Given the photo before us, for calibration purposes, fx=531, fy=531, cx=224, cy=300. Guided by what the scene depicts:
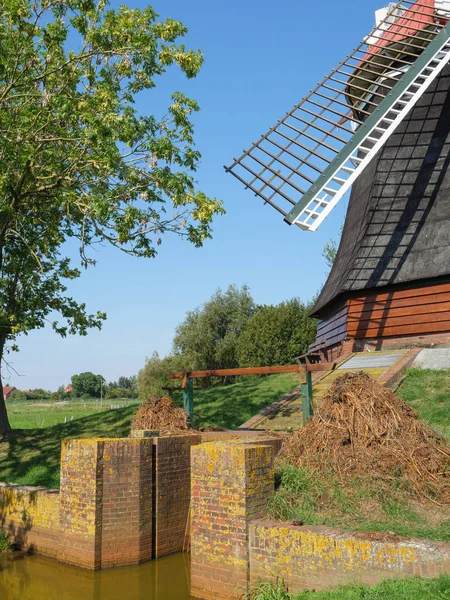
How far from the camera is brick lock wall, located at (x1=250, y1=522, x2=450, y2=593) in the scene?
528 cm

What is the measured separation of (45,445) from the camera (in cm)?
1534

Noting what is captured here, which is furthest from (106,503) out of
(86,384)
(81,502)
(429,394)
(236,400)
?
(86,384)

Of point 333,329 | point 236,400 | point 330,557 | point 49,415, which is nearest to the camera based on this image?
point 330,557

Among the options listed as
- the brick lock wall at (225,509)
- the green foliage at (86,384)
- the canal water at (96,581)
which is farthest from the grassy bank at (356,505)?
the green foliage at (86,384)

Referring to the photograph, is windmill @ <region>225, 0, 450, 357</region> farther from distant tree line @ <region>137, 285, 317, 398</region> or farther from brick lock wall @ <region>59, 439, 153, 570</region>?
distant tree line @ <region>137, 285, 317, 398</region>

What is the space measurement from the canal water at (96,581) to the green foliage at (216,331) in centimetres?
3893

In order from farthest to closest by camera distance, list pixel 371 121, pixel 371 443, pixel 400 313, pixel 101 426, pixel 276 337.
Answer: pixel 276 337 < pixel 101 426 < pixel 400 313 < pixel 371 121 < pixel 371 443

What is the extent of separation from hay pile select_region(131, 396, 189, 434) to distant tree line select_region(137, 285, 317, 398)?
1197 inches

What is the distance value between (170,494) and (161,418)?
74.2 inches

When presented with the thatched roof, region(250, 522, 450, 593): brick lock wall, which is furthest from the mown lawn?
region(250, 522, 450, 593): brick lock wall

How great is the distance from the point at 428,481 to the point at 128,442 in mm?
4774

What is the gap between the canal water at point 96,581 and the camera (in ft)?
25.2

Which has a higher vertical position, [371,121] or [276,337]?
[371,121]

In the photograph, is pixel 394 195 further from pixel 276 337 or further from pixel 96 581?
pixel 276 337
